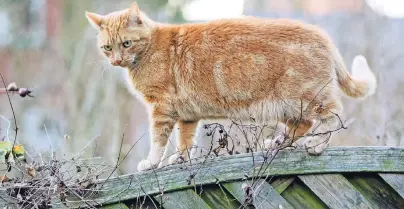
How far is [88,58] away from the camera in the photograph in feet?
35.3

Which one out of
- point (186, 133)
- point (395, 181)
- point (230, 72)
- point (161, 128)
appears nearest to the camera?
point (395, 181)

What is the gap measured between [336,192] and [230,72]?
39.3 inches

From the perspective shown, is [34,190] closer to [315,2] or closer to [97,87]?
[97,87]

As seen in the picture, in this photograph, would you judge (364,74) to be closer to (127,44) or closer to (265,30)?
(265,30)

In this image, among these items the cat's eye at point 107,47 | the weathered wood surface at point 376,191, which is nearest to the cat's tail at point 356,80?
the weathered wood surface at point 376,191

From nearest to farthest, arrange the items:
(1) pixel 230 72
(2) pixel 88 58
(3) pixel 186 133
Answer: (1) pixel 230 72 → (3) pixel 186 133 → (2) pixel 88 58

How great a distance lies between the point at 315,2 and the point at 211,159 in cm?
924

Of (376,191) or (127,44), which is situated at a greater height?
(127,44)

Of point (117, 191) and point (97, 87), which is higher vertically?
point (97, 87)

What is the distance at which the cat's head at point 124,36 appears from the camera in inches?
150

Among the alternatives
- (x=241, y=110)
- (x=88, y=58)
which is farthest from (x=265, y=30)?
(x=88, y=58)

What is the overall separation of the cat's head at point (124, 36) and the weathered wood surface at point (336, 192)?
1.44 metres

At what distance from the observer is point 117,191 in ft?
9.14

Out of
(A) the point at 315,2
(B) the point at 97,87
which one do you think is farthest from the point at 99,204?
(A) the point at 315,2
